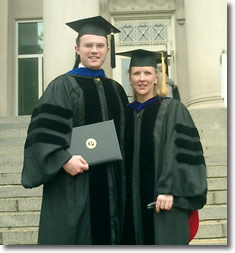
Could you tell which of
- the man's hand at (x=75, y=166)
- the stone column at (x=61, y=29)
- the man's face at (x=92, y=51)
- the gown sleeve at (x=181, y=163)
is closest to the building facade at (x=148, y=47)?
the stone column at (x=61, y=29)

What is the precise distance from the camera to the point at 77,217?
2936 mm

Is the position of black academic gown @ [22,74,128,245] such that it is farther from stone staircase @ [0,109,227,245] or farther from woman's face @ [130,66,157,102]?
stone staircase @ [0,109,227,245]

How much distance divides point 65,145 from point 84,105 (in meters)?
0.33

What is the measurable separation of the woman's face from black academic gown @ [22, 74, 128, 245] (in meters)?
0.21

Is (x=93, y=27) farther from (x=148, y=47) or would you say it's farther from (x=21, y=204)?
(x=148, y=47)

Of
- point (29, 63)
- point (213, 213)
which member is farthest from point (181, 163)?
point (29, 63)

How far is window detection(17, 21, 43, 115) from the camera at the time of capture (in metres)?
11.8

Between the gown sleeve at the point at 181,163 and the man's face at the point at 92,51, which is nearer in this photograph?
the gown sleeve at the point at 181,163

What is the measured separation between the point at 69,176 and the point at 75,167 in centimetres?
11

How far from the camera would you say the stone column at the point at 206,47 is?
26.3ft

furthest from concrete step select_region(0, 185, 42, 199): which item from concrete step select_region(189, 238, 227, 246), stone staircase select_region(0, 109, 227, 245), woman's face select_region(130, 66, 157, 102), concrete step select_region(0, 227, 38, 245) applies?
woman's face select_region(130, 66, 157, 102)

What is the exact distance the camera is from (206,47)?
8188 millimetres

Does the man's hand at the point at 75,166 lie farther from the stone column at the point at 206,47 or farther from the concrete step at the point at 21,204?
the stone column at the point at 206,47

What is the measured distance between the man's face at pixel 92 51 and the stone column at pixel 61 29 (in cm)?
469
